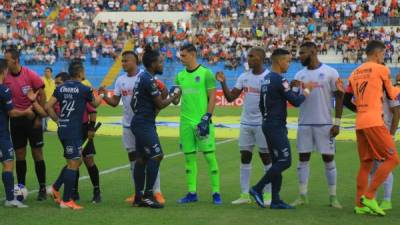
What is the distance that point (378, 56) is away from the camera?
10.4 meters

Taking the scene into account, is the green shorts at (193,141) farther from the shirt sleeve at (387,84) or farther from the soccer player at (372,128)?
the shirt sleeve at (387,84)

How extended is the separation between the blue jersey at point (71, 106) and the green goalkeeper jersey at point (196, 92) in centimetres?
143

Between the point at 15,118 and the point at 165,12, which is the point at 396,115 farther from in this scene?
the point at 165,12

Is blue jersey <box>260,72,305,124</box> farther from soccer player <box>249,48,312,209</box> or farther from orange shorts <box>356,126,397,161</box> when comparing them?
orange shorts <box>356,126,397,161</box>

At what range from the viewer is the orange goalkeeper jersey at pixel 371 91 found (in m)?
10.2

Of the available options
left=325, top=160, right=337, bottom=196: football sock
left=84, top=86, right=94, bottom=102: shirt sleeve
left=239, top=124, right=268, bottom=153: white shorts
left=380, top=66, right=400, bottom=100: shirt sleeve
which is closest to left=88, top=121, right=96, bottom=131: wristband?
left=84, top=86, right=94, bottom=102: shirt sleeve

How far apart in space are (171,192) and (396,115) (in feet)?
12.6

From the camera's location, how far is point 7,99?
426 inches

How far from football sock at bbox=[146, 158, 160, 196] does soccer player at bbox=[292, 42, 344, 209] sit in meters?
2.02

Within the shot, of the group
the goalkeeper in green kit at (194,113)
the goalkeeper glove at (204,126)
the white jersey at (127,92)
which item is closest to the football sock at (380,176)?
the goalkeeper in green kit at (194,113)

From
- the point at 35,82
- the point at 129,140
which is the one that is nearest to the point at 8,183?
the point at 35,82

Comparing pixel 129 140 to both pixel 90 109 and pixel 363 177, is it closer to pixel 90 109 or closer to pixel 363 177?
pixel 90 109

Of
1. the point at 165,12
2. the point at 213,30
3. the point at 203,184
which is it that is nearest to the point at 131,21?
the point at 165,12

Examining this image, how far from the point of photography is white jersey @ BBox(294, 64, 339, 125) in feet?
36.6
